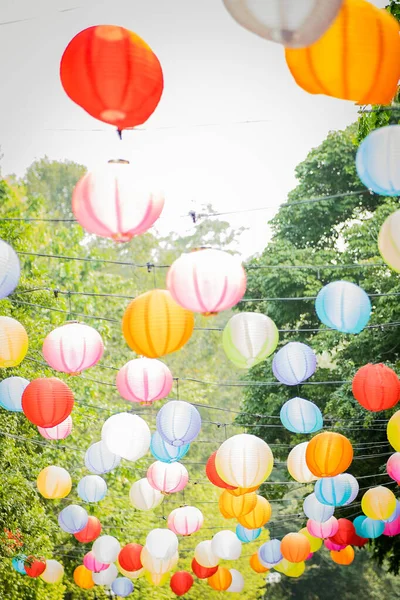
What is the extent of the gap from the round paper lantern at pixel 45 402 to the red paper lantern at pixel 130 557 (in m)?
3.83

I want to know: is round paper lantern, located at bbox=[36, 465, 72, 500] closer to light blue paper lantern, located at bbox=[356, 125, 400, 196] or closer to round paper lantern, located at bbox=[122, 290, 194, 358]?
round paper lantern, located at bbox=[122, 290, 194, 358]

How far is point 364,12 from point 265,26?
2.18 feet

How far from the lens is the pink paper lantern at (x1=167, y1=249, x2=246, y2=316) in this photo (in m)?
4.40

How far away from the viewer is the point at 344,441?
727cm

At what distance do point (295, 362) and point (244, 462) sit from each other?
3.70 feet

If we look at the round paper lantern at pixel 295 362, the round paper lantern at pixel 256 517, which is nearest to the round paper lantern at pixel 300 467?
the round paper lantern at pixel 256 517

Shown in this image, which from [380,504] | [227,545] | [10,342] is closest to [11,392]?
[10,342]

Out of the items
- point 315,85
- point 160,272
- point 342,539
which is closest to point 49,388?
point 315,85

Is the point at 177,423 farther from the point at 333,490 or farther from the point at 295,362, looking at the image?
the point at 333,490

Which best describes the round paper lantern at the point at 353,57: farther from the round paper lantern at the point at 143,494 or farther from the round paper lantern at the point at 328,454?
the round paper lantern at the point at 143,494

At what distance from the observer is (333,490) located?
8.06 m

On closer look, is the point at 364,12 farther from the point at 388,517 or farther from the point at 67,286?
the point at 67,286

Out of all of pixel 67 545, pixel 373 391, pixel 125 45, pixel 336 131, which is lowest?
pixel 67 545

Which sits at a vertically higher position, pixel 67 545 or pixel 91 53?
pixel 91 53
